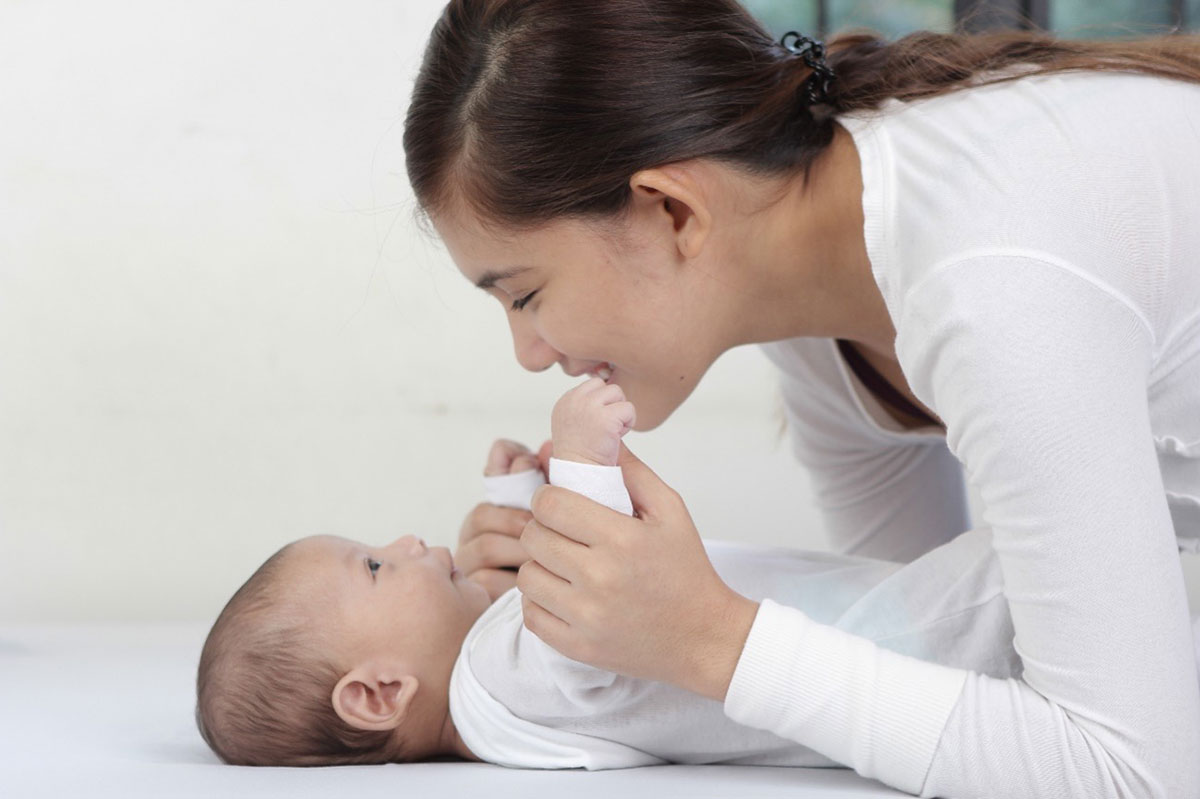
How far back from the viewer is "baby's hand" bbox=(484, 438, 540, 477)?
61.5 inches

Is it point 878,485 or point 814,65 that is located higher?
point 814,65

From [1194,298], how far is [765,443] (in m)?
1.55

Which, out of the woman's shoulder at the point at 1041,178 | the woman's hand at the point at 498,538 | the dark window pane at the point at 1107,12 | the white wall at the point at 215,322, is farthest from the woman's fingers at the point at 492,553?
the dark window pane at the point at 1107,12

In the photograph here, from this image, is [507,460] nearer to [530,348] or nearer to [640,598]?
[530,348]

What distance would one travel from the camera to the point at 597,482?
1.09 metres

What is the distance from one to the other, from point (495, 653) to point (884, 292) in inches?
20.3

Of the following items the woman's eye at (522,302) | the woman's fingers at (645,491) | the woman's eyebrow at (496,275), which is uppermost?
the woman's eyebrow at (496,275)

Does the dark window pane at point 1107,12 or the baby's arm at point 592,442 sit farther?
the dark window pane at point 1107,12

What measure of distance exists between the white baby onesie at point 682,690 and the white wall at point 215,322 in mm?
1267

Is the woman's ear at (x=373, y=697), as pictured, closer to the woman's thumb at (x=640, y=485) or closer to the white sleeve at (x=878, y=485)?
the woman's thumb at (x=640, y=485)

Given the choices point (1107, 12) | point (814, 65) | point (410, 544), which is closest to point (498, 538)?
point (410, 544)

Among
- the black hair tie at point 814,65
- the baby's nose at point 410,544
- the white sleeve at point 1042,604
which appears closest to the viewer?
the white sleeve at point 1042,604

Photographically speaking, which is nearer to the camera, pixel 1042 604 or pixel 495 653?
pixel 1042 604

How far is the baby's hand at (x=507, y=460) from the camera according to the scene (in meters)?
1.56
